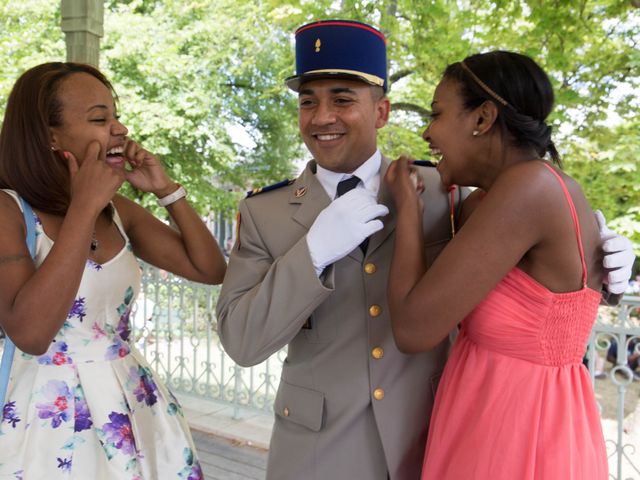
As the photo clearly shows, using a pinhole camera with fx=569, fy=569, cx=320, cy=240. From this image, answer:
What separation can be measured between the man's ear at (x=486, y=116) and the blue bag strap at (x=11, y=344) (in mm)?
1175

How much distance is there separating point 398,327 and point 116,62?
9704mm

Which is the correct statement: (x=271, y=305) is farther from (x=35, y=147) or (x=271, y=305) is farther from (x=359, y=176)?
(x=35, y=147)

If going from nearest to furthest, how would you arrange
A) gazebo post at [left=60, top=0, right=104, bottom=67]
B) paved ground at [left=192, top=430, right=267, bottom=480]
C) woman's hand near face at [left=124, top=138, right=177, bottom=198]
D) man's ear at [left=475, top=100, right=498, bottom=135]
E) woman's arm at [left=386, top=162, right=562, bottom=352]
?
woman's arm at [left=386, top=162, right=562, bottom=352], man's ear at [left=475, top=100, right=498, bottom=135], woman's hand near face at [left=124, top=138, right=177, bottom=198], paved ground at [left=192, top=430, right=267, bottom=480], gazebo post at [left=60, top=0, right=104, bottom=67]

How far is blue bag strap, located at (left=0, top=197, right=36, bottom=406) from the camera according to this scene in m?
1.48

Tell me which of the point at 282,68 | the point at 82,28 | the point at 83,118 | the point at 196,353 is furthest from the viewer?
the point at 282,68

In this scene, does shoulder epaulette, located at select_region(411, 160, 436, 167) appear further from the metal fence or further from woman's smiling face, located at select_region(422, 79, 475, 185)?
the metal fence

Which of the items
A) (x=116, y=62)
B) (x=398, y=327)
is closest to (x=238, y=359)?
(x=398, y=327)

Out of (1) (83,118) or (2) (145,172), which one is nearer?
(1) (83,118)

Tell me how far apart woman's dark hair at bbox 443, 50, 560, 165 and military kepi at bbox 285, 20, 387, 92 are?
0.31m

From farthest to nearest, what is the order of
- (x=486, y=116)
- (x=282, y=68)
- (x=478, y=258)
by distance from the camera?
(x=282, y=68), (x=486, y=116), (x=478, y=258)

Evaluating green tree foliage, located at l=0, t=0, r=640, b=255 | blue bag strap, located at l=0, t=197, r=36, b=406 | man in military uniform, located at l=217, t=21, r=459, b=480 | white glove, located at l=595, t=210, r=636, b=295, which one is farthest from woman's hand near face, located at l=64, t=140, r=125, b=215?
green tree foliage, located at l=0, t=0, r=640, b=255

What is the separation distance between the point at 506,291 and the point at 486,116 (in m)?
0.41

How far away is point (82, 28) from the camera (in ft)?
13.5

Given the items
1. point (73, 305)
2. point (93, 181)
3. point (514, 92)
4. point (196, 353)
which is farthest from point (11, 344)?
point (196, 353)
